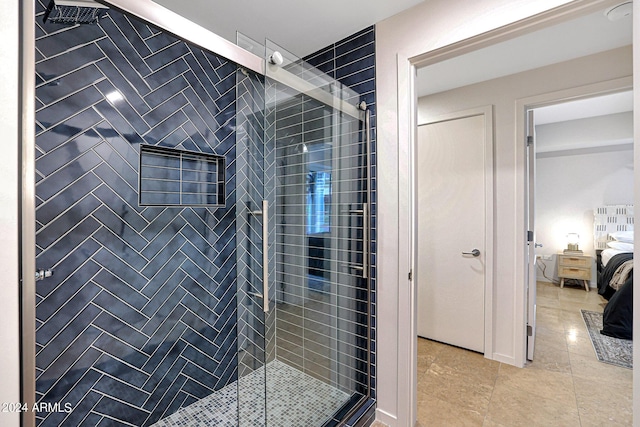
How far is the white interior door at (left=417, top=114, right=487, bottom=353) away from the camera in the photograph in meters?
2.58

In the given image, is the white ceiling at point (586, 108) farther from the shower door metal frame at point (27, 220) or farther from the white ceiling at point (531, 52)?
the shower door metal frame at point (27, 220)

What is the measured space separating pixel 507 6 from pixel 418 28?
436 millimetres

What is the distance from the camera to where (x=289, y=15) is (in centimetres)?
175

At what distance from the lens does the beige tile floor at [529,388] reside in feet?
5.85

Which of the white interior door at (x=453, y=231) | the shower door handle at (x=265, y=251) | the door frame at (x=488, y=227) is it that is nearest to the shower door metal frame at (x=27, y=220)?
the shower door handle at (x=265, y=251)

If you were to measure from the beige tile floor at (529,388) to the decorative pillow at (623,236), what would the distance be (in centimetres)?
238

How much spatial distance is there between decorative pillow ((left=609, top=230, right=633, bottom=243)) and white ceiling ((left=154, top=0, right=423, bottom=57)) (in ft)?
16.2

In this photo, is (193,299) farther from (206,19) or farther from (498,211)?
(498,211)

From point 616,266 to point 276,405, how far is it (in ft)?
14.9

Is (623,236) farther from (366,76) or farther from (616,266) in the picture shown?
(366,76)

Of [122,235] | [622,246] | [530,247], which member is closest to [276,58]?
[122,235]

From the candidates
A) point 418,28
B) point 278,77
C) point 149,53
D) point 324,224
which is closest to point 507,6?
point 418,28

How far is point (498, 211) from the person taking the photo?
8.10 ft

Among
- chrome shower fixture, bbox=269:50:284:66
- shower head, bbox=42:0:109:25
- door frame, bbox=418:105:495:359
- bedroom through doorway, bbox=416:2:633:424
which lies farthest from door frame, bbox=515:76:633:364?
shower head, bbox=42:0:109:25
